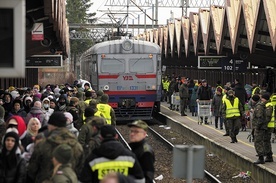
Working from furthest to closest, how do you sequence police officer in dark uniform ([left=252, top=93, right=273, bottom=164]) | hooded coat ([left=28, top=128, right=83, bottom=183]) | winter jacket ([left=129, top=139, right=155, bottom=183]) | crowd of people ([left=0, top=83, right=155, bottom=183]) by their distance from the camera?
police officer in dark uniform ([left=252, top=93, right=273, bottom=164]) → winter jacket ([left=129, top=139, right=155, bottom=183]) → hooded coat ([left=28, top=128, right=83, bottom=183]) → crowd of people ([left=0, top=83, right=155, bottom=183])

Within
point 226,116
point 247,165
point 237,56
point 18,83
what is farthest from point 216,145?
point 18,83

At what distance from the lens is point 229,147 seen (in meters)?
20.0

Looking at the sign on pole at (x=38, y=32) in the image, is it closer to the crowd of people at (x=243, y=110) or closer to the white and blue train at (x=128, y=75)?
the crowd of people at (x=243, y=110)

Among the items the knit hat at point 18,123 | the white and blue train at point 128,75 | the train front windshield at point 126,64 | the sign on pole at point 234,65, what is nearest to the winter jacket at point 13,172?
the knit hat at point 18,123

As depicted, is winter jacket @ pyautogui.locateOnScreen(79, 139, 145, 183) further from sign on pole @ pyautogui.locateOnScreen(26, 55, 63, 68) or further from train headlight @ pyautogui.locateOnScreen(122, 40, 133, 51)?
sign on pole @ pyautogui.locateOnScreen(26, 55, 63, 68)

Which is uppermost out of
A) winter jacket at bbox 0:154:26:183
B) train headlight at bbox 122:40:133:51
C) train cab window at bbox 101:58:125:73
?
train headlight at bbox 122:40:133:51

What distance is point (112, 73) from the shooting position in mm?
29875

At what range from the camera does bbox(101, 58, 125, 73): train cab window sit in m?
29.9

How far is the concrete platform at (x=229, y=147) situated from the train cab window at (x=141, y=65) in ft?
7.76

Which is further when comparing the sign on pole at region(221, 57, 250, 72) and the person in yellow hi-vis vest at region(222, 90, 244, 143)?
the sign on pole at region(221, 57, 250, 72)

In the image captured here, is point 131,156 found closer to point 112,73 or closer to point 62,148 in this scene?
point 62,148

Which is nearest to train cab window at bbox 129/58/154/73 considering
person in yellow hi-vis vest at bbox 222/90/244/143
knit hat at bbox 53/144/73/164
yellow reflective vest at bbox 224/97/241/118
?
person in yellow hi-vis vest at bbox 222/90/244/143

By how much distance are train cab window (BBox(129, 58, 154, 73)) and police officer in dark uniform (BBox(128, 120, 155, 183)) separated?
22.2 metres

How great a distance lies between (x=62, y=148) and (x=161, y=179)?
10.4m
